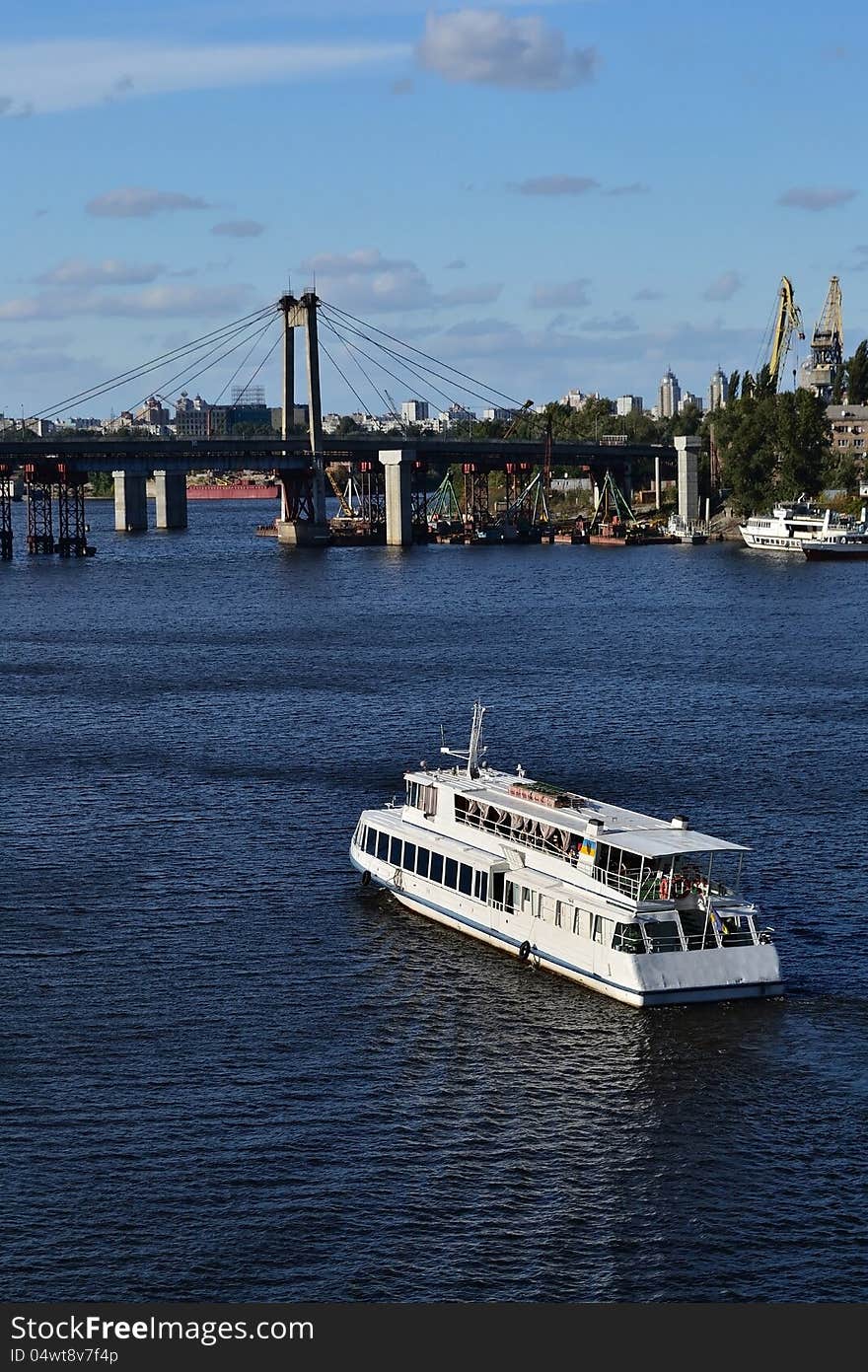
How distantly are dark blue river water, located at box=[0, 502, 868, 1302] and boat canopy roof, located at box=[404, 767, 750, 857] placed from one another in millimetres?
4504

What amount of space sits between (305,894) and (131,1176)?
22275 millimetres

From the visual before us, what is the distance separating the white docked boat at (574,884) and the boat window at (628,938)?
40 mm

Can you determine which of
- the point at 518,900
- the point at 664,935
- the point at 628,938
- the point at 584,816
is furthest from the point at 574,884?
the point at 664,935

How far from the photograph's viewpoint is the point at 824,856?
66.9m

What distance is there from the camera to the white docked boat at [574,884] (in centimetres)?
5212

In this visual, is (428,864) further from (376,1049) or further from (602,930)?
(376,1049)

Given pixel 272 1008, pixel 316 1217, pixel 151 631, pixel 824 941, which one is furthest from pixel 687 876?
pixel 151 631

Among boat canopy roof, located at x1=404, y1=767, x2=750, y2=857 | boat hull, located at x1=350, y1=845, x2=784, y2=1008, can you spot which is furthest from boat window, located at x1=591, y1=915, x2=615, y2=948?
boat canopy roof, located at x1=404, y1=767, x2=750, y2=857

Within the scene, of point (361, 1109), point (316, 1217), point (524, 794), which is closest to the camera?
point (316, 1217)

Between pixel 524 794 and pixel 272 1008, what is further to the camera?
pixel 524 794

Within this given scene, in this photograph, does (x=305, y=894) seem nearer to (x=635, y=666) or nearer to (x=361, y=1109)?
(x=361, y=1109)

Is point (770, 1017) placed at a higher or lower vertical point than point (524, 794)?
Answer: lower

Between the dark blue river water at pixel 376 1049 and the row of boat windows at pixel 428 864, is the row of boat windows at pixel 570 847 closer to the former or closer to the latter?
the row of boat windows at pixel 428 864

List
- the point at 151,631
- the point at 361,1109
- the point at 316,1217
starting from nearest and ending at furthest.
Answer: the point at 316,1217 < the point at 361,1109 < the point at 151,631
